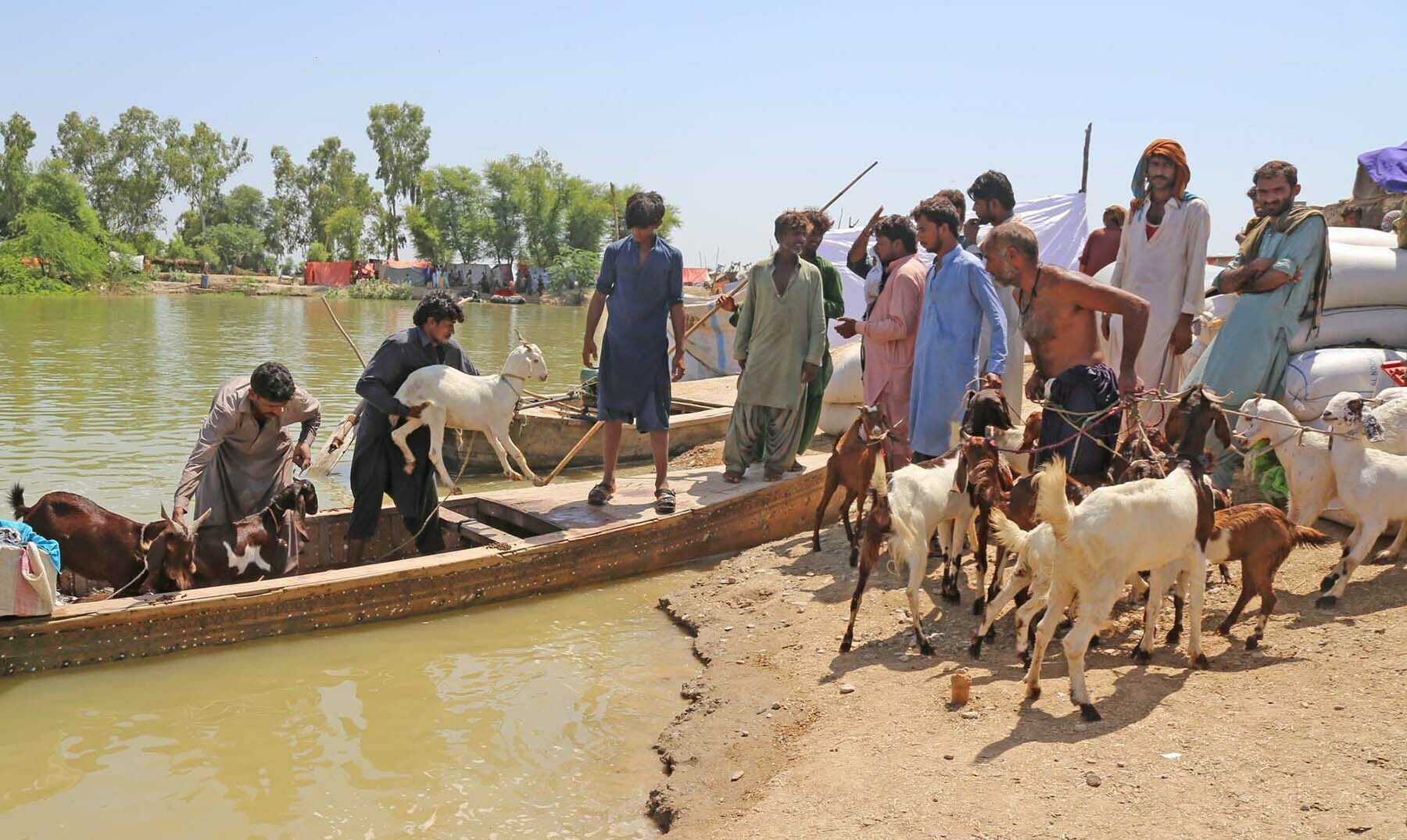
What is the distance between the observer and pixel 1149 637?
15.1 feet

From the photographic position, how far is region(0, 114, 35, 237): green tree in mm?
65000

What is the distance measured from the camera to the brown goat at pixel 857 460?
21.1ft

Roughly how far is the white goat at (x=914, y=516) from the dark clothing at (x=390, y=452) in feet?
9.59

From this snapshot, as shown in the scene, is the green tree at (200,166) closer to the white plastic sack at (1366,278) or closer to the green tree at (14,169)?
the green tree at (14,169)

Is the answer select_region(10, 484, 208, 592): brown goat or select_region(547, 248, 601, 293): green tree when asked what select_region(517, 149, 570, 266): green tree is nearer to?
select_region(547, 248, 601, 293): green tree

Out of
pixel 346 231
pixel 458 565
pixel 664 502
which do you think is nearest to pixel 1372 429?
pixel 664 502

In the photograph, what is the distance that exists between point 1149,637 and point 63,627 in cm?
497

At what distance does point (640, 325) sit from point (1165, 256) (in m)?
3.25

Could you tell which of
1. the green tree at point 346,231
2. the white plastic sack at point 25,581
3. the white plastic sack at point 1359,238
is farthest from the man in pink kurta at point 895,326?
the green tree at point 346,231

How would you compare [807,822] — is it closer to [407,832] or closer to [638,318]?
[407,832]

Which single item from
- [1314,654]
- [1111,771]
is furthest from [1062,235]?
[1111,771]

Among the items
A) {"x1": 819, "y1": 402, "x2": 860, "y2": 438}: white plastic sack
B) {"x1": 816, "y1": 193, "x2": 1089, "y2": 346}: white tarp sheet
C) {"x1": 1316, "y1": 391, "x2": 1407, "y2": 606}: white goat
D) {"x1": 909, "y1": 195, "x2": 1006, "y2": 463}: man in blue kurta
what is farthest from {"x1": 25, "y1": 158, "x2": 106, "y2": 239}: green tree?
{"x1": 1316, "y1": 391, "x2": 1407, "y2": 606}: white goat

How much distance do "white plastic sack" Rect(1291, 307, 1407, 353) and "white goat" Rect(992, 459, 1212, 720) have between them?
3265mm

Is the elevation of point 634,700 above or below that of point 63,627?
below
